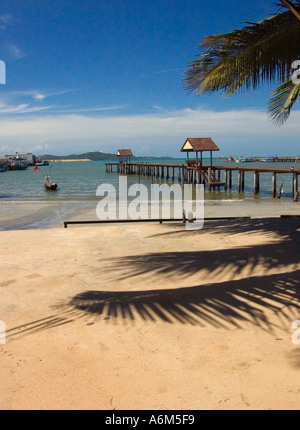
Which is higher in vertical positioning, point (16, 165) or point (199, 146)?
point (16, 165)

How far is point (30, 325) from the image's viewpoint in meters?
4.32

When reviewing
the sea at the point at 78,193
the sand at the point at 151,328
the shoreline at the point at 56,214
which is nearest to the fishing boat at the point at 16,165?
the sea at the point at 78,193

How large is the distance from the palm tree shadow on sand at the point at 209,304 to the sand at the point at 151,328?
1cm

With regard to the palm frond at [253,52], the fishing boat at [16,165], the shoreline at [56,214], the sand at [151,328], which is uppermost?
the fishing boat at [16,165]

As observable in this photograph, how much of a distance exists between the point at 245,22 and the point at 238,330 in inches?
195

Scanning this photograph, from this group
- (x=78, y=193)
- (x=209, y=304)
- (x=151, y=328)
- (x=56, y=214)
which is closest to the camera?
(x=151, y=328)

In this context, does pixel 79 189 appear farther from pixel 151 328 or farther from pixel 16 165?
pixel 16 165

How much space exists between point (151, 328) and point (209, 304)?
90 cm

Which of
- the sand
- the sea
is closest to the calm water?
the sea

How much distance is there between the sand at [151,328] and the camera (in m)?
3.00

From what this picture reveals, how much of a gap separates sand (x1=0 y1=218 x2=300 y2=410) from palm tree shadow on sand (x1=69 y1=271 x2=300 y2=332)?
1cm

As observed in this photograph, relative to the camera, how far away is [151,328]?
13.5 ft

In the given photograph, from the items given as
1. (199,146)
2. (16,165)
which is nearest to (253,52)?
(199,146)

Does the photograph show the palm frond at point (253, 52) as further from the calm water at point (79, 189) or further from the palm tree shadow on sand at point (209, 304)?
the calm water at point (79, 189)
